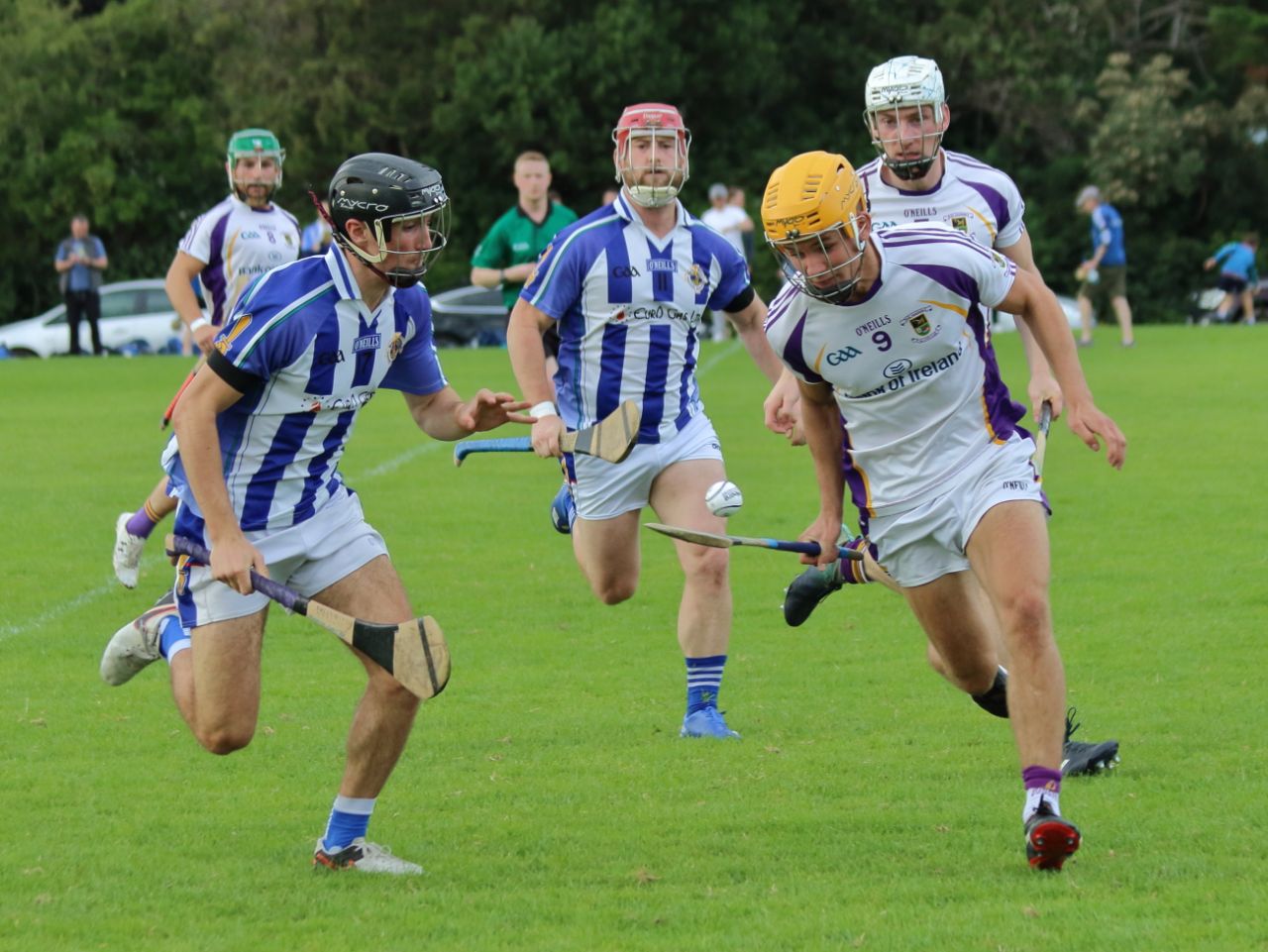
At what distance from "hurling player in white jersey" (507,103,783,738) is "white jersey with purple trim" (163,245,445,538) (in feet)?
5.58

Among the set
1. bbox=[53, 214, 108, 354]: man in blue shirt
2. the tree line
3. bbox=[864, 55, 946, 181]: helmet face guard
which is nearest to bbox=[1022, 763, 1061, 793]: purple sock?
bbox=[864, 55, 946, 181]: helmet face guard

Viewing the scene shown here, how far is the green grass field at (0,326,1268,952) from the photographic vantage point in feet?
15.9

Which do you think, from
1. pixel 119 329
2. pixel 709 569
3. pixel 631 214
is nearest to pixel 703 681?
pixel 709 569

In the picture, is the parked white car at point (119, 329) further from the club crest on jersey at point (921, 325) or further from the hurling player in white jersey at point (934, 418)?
the club crest on jersey at point (921, 325)

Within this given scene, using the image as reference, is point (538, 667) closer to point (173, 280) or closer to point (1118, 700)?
point (1118, 700)

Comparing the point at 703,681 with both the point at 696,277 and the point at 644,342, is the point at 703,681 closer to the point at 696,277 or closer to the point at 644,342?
the point at 644,342

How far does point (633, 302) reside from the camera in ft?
24.8

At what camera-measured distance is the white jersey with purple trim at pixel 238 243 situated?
36.3 ft

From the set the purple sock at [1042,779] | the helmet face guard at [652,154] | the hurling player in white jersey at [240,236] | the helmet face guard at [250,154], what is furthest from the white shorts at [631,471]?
the helmet face guard at [250,154]

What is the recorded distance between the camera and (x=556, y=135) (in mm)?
41969

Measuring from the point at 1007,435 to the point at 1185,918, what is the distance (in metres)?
1.53

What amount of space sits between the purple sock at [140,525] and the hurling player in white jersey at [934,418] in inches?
188

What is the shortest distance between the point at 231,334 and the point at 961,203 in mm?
3007

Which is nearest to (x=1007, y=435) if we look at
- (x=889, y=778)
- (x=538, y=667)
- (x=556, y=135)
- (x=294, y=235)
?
(x=889, y=778)
